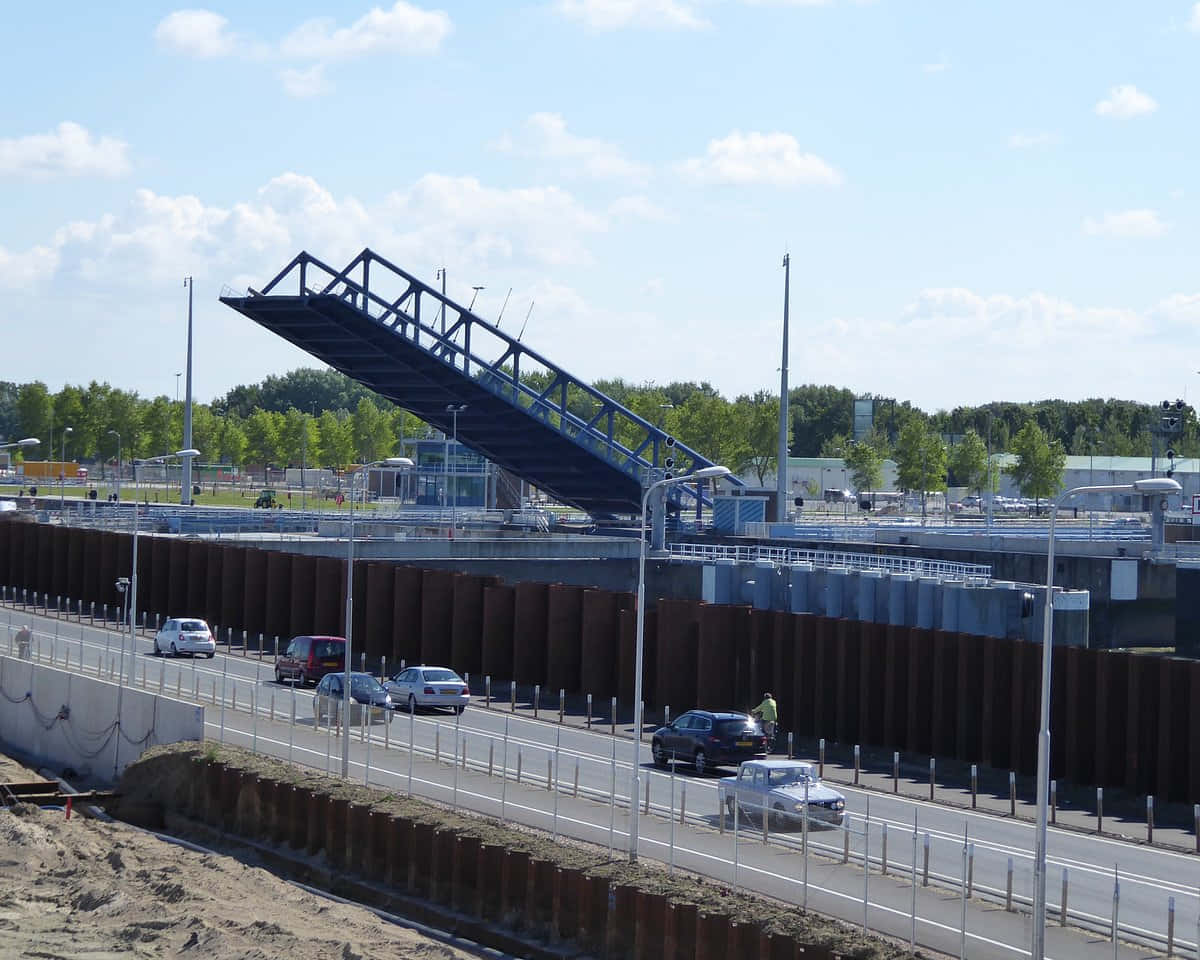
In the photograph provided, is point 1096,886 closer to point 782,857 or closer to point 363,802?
point 782,857

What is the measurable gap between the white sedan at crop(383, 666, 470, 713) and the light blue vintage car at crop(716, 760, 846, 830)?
14.3m

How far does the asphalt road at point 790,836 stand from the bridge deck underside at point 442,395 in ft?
72.1

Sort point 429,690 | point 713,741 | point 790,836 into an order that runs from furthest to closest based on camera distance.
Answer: point 429,690 → point 713,741 → point 790,836

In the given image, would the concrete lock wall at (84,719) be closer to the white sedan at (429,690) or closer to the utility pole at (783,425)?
the white sedan at (429,690)

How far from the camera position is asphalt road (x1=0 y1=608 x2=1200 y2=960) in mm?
22125

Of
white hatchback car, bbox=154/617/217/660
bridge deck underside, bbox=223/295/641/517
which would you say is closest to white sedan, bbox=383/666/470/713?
white hatchback car, bbox=154/617/217/660

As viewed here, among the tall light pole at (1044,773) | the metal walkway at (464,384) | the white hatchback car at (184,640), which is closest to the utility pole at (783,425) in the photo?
the metal walkway at (464,384)

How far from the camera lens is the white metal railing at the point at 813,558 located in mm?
60250

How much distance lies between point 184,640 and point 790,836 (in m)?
30.4

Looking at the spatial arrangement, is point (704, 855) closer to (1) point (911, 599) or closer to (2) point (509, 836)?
(2) point (509, 836)

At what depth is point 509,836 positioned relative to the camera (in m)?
27.5

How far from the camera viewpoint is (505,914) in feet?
87.5

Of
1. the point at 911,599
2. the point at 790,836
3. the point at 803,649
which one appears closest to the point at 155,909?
the point at 790,836

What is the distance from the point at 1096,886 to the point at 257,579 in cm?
4183
